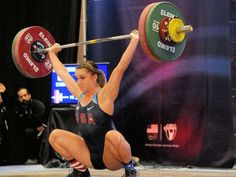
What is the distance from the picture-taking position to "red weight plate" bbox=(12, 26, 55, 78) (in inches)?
151

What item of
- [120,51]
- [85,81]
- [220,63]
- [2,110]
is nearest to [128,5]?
[120,51]

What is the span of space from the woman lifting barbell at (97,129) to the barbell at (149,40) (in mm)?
206

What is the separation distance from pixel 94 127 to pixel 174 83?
2.21 meters

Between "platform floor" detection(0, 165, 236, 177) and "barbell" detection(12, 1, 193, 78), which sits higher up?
"barbell" detection(12, 1, 193, 78)

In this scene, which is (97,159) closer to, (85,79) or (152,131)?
(85,79)

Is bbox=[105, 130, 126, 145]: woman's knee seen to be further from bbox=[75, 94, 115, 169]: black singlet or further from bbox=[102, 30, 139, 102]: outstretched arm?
bbox=[102, 30, 139, 102]: outstretched arm

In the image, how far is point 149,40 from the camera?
3219 mm

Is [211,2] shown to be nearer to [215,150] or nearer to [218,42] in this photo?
[218,42]

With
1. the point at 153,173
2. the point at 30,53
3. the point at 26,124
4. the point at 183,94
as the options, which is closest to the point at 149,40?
the point at 30,53

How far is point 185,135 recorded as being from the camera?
16.2ft

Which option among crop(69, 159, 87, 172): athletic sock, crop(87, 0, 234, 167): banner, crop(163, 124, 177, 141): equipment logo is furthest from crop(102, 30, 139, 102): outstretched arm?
crop(163, 124, 177, 141): equipment logo

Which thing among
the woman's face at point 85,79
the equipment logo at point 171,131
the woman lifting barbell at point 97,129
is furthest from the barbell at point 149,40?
the equipment logo at point 171,131

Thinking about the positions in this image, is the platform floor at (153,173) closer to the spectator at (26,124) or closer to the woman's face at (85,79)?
the spectator at (26,124)

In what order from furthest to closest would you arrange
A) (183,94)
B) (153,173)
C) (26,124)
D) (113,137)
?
(26,124)
(183,94)
(153,173)
(113,137)
